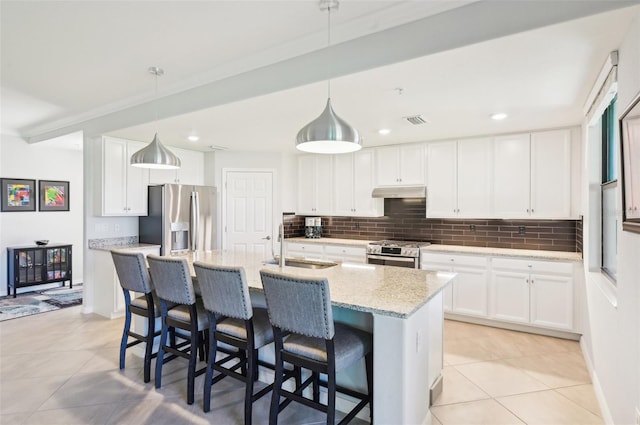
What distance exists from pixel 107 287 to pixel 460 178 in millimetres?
4663

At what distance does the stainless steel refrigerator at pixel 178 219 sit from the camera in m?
4.75

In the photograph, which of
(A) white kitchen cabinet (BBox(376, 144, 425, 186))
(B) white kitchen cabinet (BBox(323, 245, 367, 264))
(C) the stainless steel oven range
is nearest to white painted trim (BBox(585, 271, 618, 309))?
(C) the stainless steel oven range

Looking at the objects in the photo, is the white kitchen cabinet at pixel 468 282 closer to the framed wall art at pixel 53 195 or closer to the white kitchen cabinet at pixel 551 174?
the white kitchen cabinet at pixel 551 174

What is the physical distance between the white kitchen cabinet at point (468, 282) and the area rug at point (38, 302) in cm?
512

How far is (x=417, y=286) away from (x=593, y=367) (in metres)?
1.77

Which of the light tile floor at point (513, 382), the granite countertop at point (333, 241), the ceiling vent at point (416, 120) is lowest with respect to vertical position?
the light tile floor at point (513, 382)

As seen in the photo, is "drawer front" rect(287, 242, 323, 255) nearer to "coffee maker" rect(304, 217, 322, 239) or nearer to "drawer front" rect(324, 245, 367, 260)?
"drawer front" rect(324, 245, 367, 260)

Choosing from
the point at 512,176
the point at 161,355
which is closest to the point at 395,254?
the point at 512,176

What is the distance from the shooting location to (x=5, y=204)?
5.55m

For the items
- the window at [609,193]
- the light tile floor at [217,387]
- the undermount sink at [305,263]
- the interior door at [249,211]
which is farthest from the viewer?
the interior door at [249,211]

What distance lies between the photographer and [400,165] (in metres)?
4.96

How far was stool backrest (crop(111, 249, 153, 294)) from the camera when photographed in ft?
9.09

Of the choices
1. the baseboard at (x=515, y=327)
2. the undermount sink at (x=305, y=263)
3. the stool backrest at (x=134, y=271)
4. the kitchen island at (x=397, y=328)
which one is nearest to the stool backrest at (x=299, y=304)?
the kitchen island at (x=397, y=328)

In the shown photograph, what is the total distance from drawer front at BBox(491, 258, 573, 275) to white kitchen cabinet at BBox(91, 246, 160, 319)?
4.24 m
